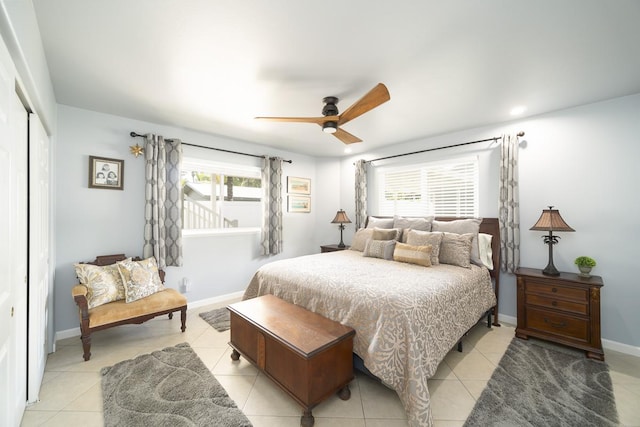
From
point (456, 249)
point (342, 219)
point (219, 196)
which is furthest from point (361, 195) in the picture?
point (219, 196)

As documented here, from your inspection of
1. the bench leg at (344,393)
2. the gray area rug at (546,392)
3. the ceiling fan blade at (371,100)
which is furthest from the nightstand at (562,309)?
the ceiling fan blade at (371,100)

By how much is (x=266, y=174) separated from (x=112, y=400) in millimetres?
3307

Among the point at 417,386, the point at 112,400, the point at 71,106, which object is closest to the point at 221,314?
the point at 112,400

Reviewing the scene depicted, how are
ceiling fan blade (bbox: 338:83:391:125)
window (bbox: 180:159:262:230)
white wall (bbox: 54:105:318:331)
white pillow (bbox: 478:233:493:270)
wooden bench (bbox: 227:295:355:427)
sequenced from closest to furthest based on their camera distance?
wooden bench (bbox: 227:295:355:427) → ceiling fan blade (bbox: 338:83:391:125) → white wall (bbox: 54:105:318:331) → white pillow (bbox: 478:233:493:270) → window (bbox: 180:159:262:230)

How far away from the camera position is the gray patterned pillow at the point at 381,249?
3.29 meters

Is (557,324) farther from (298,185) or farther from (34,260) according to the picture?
(34,260)

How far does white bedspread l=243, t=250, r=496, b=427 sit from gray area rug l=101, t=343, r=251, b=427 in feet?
2.90

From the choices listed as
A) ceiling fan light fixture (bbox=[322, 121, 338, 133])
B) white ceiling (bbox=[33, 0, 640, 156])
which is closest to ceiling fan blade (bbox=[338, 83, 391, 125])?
ceiling fan light fixture (bbox=[322, 121, 338, 133])

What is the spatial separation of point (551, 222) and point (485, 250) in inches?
27.8

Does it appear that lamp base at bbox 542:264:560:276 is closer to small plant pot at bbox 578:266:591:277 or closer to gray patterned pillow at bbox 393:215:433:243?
small plant pot at bbox 578:266:591:277

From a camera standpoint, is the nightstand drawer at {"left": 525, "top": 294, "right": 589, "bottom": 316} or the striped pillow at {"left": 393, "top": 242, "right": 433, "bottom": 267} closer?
the nightstand drawer at {"left": 525, "top": 294, "right": 589, "bottom": 316}

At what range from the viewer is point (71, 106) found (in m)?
2.90

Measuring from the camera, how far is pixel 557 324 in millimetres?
2625

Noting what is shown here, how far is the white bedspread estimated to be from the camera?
5.66 ft
